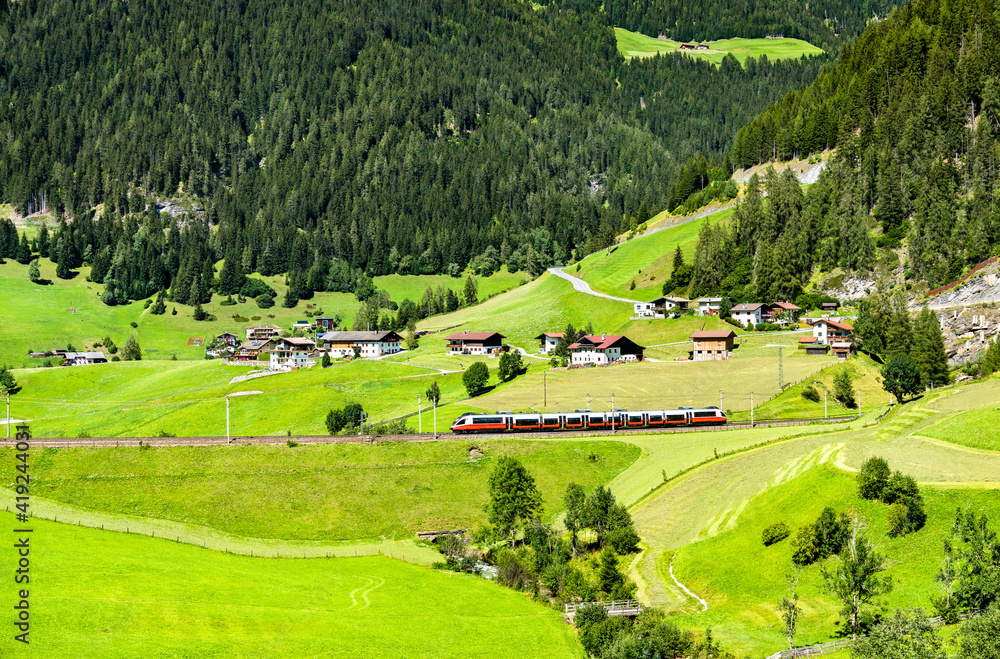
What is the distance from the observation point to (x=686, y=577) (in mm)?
68375

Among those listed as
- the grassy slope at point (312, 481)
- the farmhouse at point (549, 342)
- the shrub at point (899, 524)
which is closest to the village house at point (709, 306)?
the farmhouse at point (549, 342)

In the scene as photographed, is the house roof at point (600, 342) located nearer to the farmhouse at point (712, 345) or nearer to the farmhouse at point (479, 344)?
the farmhouse at point (712, 345)

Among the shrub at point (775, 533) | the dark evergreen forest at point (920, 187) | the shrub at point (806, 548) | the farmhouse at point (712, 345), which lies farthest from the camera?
the dark evergreen forest at point (920, 187)

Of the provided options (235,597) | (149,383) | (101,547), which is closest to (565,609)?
(235,597)

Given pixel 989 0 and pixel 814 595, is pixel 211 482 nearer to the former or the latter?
pixel 814 595

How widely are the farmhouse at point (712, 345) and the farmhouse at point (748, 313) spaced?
1800 centimetres

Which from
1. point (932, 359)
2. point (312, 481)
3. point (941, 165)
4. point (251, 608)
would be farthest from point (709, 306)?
point (251, 608)

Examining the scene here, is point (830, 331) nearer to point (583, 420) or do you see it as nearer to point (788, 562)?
point (583, 420)

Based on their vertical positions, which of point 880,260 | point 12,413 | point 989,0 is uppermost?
point 989,0

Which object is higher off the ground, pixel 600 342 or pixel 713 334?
pixel 713 334

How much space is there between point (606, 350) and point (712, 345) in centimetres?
2083

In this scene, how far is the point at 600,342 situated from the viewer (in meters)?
171

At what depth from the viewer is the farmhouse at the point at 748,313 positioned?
180 m

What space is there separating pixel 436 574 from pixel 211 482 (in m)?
32.7
